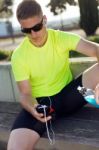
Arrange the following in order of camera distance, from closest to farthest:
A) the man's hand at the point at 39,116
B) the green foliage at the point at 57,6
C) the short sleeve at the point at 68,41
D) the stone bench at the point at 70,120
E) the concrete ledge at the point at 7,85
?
1. the man's hand at the point at 39,116
2. the stone bench at the point at 70,120
3. the short sleeve at the point at 68,41
4. the concrete ledge at the point at 7,85
5. the green foliage at the point at 57,6

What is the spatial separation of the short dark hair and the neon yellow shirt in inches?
12.7

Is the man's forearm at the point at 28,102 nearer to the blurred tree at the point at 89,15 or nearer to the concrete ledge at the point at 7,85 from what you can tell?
the concrete ledge at the point at 7,85

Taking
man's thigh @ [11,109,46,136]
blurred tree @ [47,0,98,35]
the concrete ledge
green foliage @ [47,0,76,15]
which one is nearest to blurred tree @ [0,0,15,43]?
blurred tree @ [47,0,98,35]

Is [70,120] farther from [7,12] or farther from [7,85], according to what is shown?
[7,12]

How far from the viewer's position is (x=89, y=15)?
1973cm

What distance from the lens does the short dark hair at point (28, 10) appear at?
124 inches

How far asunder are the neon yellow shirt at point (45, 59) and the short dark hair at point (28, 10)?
0.32 m

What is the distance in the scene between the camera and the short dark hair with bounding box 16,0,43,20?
10.4 feet

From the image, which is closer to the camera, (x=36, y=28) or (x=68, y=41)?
(x=36, y=28)

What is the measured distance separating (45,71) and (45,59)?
11 centimetres

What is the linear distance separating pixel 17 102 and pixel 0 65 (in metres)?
0.49

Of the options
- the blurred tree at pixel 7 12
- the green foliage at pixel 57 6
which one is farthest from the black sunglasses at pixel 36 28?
the green foliage at pixel 57 6

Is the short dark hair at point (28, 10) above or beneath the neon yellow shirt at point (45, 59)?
above

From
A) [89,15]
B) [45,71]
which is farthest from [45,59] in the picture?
[89,15]
